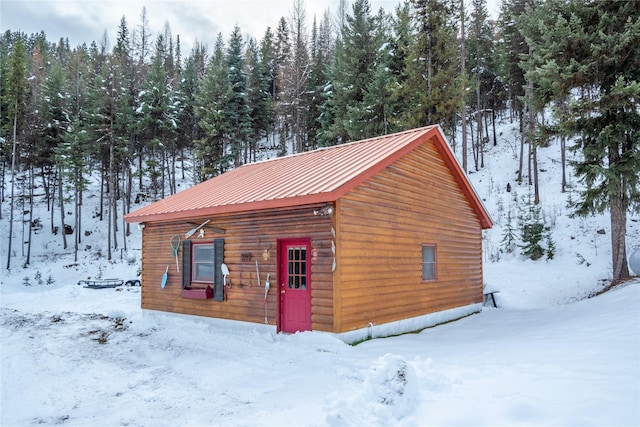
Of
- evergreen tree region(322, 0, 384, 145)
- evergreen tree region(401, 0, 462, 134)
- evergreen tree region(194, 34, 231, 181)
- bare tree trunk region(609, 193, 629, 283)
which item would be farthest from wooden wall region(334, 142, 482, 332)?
evergreen tree region(194, 34, 231, 181)

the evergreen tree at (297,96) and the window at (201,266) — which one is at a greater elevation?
the evergreen tree at (297,96)

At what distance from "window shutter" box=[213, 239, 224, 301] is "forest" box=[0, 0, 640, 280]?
998 centimetres

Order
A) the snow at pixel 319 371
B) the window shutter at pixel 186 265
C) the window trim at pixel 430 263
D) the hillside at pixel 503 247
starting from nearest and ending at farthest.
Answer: the snow at pixel 319 371, the window trim at pixel 430 263, the window shutter at pixel 186 265, the hillside at pixel 503 247

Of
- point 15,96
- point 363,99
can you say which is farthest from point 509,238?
point 15,96

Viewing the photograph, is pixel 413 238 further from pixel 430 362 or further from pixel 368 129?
pixel 368 129

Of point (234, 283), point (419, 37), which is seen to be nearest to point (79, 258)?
point (234, 283)

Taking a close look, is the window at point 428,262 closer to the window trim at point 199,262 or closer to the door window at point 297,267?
the door window at point 297,267

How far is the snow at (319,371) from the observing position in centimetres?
426

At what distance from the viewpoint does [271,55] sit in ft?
147

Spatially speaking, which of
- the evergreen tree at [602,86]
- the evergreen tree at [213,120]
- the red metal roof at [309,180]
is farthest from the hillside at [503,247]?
the evergreen tree at [213,120]

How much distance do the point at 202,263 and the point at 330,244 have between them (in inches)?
176

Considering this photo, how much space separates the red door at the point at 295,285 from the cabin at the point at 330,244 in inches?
1.0

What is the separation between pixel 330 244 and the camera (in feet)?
25.1

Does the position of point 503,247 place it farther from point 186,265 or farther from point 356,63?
point 186,265
